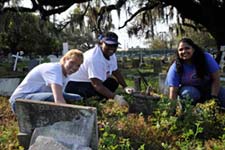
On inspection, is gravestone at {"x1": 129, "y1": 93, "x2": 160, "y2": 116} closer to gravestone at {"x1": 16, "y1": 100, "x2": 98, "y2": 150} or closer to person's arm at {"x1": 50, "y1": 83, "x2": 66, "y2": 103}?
person's arm at {"x1": 50, "y1": 83, "x2": 66, "y2": 103}

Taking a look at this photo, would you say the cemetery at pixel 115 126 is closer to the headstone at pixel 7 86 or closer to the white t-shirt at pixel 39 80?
the white t-shirt at pixel 39 80

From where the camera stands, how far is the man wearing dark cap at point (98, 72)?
5227 mm

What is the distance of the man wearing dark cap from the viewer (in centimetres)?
523

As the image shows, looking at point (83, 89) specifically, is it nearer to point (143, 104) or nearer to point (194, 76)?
point (143, 104)

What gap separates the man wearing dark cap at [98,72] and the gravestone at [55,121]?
172cm

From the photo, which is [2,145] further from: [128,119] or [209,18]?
[209,18]

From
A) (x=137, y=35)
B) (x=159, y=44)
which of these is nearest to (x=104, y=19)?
(x=137, y=35)

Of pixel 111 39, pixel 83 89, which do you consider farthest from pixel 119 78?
pixel 111 39

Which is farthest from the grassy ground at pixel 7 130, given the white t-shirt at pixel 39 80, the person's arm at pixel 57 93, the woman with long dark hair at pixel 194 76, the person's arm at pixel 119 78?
the woman with long dark hair at pixel 194 76

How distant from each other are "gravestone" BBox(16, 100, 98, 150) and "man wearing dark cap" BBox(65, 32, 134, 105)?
1719mm

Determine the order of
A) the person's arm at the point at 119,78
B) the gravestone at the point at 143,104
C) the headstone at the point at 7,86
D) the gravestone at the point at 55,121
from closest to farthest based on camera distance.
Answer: the gravestone at the point at 55,121 < the gravestone at the point at 143,104 < the person's arm at the point at 119,78 < the headstone at the point at 7,86

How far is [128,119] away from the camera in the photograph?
14.2 ft

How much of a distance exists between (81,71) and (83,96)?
35cm

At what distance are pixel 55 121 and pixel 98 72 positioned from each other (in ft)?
6.72
